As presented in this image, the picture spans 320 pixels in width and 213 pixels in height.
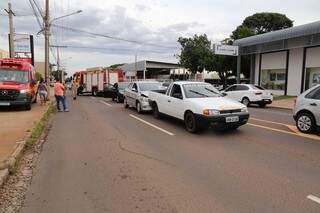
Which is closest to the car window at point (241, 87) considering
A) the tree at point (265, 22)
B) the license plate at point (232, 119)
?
the license plate at point (232, 119)

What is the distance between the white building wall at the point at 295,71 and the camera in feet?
103

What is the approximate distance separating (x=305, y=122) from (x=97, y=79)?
2782 centimetres

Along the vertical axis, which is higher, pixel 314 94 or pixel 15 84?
pixel 314 94

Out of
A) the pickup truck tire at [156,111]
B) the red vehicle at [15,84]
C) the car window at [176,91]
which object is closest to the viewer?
the car window at [176,91]

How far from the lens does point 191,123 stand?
11141 mm

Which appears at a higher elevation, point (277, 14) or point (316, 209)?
point (277, 14)

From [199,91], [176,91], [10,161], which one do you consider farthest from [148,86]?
[10,161]

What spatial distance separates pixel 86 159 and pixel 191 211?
Answer: 12.0ft

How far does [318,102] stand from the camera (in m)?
10.5

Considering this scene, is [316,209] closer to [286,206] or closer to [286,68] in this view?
[286,206]

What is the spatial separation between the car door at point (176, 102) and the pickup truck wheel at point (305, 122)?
3591 millimetres

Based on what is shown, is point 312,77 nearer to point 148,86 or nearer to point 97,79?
point 148,86

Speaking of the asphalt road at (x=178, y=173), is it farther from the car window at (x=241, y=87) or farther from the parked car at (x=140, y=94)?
the car window at (x=241, y=87)

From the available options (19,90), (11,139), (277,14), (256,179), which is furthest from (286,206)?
(277,14)
